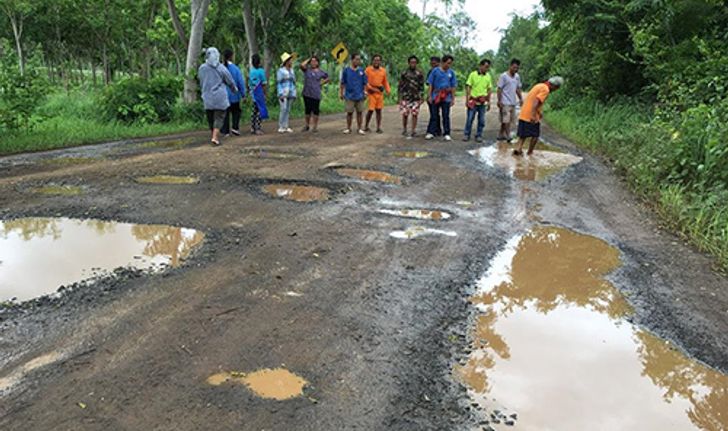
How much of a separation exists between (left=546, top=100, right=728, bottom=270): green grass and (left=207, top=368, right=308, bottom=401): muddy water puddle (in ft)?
13.3

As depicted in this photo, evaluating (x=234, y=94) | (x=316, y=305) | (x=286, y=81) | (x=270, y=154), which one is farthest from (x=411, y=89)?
(x=316, y=305)

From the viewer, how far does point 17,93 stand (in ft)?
32.0

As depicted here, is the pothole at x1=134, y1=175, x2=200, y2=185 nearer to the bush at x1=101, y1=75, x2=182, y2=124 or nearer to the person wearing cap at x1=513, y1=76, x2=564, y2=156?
the person wearing cap at x1=513, y1=76, x2=564, y2=156

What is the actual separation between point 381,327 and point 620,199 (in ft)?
16.9

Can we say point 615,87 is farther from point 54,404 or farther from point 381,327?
point 54,404

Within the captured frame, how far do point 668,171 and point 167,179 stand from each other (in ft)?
21.8

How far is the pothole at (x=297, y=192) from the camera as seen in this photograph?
21.5 ft

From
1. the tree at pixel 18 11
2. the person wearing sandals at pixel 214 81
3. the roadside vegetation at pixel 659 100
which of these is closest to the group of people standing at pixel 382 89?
the person wearing sandals at pixel 214 81

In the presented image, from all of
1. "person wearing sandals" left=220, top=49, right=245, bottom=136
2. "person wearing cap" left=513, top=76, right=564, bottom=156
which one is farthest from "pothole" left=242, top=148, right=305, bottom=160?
"person wearing cap" left=513, top=76, right=564, bottom=156

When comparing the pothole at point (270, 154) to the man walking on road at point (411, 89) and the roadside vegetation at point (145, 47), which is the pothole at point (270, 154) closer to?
the roadside vegetation at point (145, 47)

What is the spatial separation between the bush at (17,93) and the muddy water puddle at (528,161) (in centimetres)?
771

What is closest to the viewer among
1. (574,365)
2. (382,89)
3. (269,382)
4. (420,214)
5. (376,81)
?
(269,382)

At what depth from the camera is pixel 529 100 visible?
32.8 feet

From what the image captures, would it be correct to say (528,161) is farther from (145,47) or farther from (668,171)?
(145,47)
